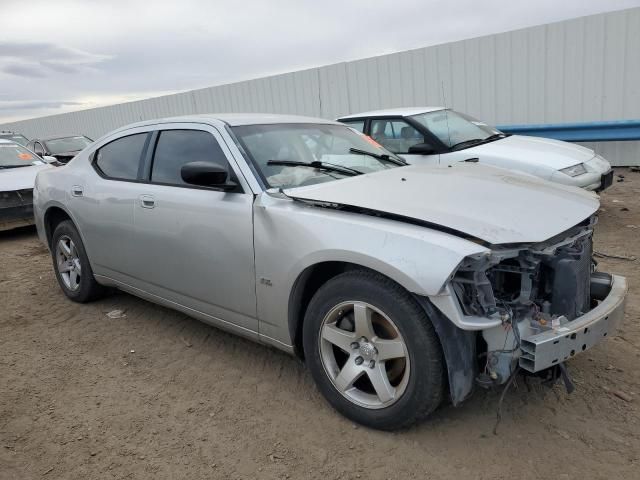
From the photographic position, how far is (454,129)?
23.2 ft

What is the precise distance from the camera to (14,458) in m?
2.67

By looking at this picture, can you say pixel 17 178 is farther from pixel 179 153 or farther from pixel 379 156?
pixel 379 156

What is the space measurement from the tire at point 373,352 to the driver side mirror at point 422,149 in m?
4.24

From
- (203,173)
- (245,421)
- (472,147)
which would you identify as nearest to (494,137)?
(472,147)

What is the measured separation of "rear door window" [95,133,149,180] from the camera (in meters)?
4.06

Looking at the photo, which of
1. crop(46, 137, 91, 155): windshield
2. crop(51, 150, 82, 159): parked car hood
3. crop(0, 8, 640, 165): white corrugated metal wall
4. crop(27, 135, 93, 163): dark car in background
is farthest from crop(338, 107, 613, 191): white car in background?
crop(46, 137, 91, 155): windshield

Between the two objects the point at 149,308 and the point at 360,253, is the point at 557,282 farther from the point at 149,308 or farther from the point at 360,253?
the point at 149,308

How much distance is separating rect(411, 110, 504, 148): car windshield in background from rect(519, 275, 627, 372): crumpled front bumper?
434 cm

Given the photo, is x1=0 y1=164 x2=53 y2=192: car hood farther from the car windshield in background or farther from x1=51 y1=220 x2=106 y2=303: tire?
the car windshield in background

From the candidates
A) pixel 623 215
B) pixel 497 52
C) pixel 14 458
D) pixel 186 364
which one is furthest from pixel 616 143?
pixel 14 458

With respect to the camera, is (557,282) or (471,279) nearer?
(471,279)

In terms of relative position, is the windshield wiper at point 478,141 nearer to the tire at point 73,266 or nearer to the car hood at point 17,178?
the tire at point 73,266

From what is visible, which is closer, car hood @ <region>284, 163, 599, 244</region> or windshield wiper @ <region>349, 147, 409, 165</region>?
car hood @ <region>284, 163, 599, 244</region>

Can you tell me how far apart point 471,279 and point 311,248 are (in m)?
0.83
